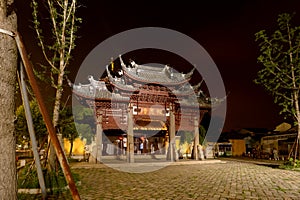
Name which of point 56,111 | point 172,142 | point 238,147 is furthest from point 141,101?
point 238,147

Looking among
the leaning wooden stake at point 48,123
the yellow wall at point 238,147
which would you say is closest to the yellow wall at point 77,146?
the yellow wall at point 238,147

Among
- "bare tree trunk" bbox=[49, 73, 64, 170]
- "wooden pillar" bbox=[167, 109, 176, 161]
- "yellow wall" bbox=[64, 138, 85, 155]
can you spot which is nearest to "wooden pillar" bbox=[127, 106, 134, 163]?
"wooden pillar" bbox=[167, 109, 176, 161]

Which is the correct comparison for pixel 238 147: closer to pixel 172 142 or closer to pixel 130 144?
pixel 172 142

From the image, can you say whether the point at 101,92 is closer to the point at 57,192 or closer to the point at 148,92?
the point at 148,92

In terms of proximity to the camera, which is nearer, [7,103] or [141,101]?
[7,103]

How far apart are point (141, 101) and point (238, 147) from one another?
20122mm

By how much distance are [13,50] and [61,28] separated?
7262 mm

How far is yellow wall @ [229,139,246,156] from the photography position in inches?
1308

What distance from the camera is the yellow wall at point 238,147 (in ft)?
109

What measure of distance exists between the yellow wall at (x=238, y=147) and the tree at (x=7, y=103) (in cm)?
3350

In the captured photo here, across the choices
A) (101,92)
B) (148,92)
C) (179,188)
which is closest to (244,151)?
(148,92)

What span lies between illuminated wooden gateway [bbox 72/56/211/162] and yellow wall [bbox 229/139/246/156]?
13381mm

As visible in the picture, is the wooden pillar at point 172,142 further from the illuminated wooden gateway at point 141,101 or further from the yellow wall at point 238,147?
the yellow wall at point 238,147

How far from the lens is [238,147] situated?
3359cm
